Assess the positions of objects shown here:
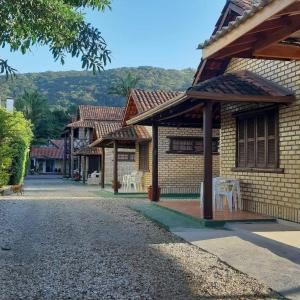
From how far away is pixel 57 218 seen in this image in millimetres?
11828

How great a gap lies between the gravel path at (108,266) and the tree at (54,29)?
2.38 metres

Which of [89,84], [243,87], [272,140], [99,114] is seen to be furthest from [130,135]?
[89,84]

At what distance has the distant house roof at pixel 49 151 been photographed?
210 ft

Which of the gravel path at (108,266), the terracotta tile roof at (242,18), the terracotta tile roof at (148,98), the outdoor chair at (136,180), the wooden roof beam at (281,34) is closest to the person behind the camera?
the terracotta tile roof at (242,18)

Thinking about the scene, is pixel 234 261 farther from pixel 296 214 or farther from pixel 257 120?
pixel 257 120

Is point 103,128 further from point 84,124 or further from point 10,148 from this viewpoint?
point 10,148

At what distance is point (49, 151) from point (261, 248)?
59986mm

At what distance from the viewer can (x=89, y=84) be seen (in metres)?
82.1

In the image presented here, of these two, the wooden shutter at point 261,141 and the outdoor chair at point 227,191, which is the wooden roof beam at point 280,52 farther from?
the outdoor chair at point 227,191

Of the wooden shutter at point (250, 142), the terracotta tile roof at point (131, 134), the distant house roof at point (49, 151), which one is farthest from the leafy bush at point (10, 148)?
the distant house roof at point (49, 151)

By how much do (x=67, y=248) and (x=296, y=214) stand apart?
463cm

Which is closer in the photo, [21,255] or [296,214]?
[21,255]

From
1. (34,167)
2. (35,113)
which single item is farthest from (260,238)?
(34,167)

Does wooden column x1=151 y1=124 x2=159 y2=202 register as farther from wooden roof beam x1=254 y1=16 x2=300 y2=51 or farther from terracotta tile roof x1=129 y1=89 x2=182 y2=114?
wooden roof beam x1=254 y1=16 x2=300 y2=51
